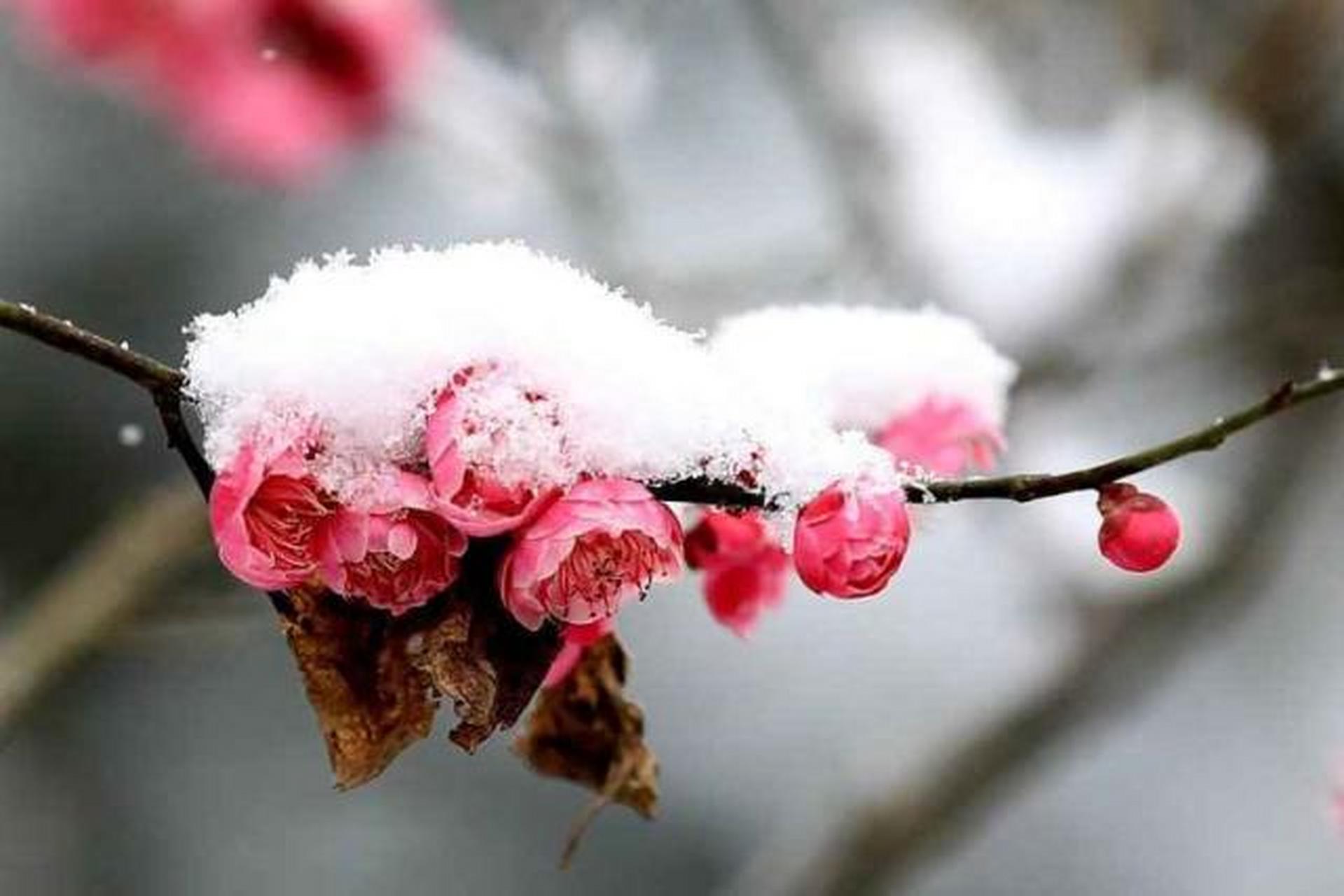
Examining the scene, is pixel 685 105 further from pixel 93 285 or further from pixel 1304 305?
pixel 1304 305

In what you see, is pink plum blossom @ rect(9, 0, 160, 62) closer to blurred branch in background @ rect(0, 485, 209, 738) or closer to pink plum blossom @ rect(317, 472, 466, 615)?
blurred branch in background @ rect(0, 485, 209, 738)

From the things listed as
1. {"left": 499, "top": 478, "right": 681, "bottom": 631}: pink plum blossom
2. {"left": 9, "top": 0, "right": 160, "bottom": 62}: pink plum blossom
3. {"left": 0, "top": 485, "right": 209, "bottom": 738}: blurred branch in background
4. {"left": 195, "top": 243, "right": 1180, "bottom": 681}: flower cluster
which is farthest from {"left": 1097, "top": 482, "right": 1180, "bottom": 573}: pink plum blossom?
{"left": 9, "top": 0, "right": 160, "bottom": 62}: pink plum blossom

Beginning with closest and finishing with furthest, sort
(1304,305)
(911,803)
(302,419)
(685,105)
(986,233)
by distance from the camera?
(302,419)
(911,803)
(1304,305)
(986,233)
(685,105)

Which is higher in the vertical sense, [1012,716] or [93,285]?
[93,285]

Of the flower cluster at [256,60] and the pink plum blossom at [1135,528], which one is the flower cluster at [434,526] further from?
the flower cluster at [256,60]

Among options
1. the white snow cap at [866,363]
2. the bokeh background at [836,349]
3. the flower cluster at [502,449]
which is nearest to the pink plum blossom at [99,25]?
the bokeh background at [836,349]

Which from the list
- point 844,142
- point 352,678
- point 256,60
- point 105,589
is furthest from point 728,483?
point 844,142

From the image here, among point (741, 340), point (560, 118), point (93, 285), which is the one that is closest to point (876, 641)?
point (93, 285)

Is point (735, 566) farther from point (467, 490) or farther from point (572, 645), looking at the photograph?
point (467, 490)
